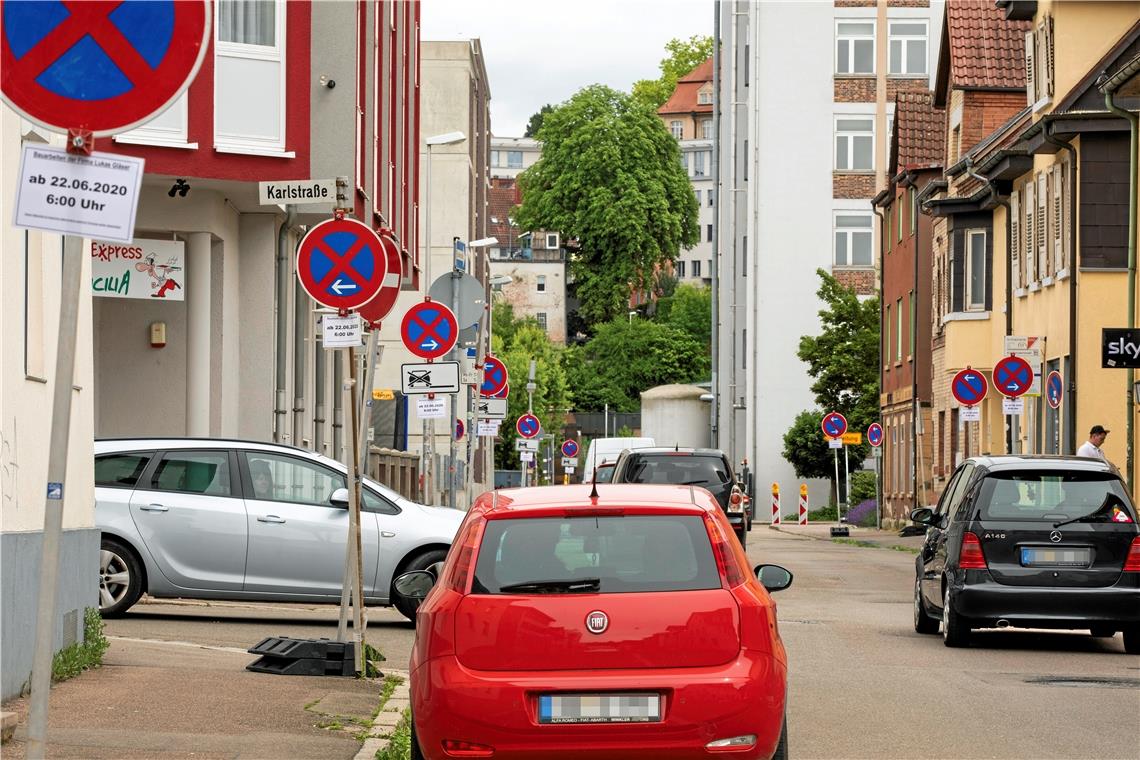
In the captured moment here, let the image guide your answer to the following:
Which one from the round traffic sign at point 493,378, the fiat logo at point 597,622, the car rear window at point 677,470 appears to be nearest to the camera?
the fiat logo at point 597,622

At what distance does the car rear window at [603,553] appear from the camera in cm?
818

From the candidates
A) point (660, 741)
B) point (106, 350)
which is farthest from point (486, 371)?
point (660, 741)

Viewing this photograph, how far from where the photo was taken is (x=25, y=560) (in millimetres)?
10641

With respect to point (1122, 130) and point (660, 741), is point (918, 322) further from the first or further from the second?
point (660, 741)

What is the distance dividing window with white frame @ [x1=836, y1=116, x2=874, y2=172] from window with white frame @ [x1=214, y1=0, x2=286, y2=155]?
51.3 meters

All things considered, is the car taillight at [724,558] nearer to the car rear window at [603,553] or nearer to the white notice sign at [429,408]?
the car rear window at [603,553]

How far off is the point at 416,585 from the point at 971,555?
7736 mm

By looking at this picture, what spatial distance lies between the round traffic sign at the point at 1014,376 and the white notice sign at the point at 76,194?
23.2m

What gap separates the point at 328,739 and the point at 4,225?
10.7 feet

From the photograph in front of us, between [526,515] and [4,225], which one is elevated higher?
[4,225]

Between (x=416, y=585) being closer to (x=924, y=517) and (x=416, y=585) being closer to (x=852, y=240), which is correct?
(x=924, y=517)

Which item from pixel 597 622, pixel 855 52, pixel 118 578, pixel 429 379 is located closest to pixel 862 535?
pixel 855 52

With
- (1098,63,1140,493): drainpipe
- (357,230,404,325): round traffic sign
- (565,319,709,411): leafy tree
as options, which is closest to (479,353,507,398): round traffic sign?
(1098,63,1140,493): drainpipe

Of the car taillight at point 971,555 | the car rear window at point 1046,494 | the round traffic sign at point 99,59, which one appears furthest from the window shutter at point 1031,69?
the round traffic sign at point 99,59
